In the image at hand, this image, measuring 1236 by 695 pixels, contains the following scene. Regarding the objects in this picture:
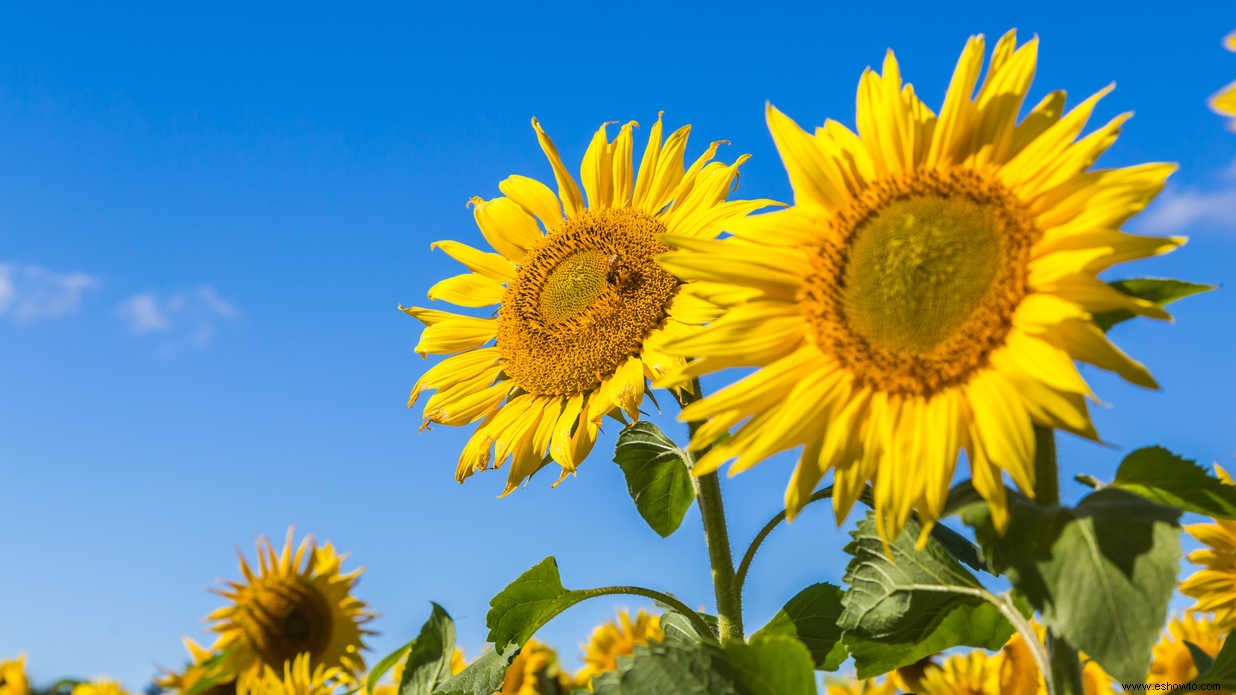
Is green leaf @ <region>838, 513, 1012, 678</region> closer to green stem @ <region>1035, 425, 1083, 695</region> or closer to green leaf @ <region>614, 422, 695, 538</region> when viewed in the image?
green stem @ <region>1035, 425, 1083, 695</region>

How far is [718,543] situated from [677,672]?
3.35ft

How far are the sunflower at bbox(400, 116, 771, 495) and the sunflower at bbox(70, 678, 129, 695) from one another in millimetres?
2752

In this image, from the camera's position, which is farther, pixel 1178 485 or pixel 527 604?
pixel 527 604

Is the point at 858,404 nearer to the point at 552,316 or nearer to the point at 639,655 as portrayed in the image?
the point at 639,655

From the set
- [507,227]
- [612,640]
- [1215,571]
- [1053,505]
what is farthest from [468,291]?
[612,640]

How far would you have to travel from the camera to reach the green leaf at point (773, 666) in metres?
2.34

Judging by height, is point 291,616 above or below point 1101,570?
above

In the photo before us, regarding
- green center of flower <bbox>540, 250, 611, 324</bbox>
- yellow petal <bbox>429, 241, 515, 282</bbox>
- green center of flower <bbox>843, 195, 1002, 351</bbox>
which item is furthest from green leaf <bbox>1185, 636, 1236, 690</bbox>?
yellow petal <bbox>429, 241, 515, 282</bbox>

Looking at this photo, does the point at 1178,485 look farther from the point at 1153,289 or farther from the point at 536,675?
the point at 536,675

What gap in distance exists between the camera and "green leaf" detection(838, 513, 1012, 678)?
259cm

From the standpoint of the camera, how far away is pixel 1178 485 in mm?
2311

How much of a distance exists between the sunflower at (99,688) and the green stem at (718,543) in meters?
3.70

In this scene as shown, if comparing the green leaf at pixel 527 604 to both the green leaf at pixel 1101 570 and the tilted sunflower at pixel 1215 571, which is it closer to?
the green leaf at pixel 1101 570

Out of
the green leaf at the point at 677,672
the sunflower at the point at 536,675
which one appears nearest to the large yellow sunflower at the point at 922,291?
the green leaf at the point at 677,672
